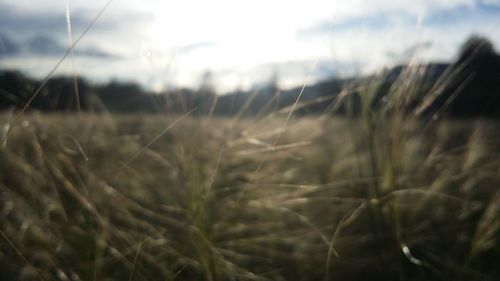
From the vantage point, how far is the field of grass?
103 centimetres

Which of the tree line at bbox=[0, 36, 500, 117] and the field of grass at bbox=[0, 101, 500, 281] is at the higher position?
the tree line at bbox=[0, 36, 500, 117]

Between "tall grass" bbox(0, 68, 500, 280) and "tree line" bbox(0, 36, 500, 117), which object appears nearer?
"tall grass" bbox(0, 68, 500, 280)

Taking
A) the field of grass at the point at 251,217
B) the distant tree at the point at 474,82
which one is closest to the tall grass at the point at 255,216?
the field of grass at the point at 251,217

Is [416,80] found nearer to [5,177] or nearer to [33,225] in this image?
[33,225]

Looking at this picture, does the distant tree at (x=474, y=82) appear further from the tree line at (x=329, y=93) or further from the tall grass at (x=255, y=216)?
the tall grass at (x=255, y=216)

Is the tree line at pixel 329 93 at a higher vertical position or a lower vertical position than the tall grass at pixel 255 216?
higher

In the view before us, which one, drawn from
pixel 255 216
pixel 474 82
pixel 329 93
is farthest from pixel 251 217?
pixel 474 82

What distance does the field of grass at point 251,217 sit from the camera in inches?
40.4

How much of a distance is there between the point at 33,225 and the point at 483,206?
0.93 meters

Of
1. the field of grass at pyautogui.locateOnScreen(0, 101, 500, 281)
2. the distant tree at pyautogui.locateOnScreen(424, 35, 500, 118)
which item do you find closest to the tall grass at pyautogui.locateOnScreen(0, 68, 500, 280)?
the field of grass at pyautogui.locateOnScreen(0, 101, 500, 281)

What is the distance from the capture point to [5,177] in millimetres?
1500

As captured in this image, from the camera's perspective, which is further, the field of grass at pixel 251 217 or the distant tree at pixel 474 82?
the distant tree at pixel 474 82

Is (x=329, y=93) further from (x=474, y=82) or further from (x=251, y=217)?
(x=474, y=82)

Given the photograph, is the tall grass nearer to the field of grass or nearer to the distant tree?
the field of grass
